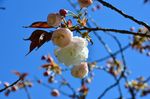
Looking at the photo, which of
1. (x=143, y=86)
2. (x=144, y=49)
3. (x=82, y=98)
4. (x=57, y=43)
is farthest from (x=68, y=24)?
(x=144, y=49)

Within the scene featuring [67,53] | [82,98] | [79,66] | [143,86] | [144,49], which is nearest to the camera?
[67,53]

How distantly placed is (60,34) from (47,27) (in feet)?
0.75

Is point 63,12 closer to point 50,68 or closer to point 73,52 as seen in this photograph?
point 73,52

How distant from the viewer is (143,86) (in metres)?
6.76

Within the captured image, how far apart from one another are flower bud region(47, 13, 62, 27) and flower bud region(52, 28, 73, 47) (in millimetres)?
85

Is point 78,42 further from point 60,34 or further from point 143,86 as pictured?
point 143,86

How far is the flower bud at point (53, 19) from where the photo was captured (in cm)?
197

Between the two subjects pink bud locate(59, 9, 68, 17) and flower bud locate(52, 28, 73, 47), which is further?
pink bud locate(59, 9, 68, 17)

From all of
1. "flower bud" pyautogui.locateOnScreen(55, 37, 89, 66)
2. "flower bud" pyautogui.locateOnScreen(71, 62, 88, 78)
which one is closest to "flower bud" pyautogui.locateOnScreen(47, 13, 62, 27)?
"flower bud" pyautogui.locateOnScreen(55, 37, 89, 66)

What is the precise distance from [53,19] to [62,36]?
16cm

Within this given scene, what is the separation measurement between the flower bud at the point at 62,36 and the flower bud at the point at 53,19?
0.09 metres

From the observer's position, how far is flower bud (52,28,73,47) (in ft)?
6.08

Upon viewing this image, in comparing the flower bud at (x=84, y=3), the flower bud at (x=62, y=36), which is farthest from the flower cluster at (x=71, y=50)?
the flower bud at (x=84, y=3)

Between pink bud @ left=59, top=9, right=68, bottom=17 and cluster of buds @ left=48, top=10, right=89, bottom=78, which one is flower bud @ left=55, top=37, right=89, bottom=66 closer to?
cluster of buds @ left=48, top=10, right=89, bottom=78
